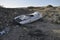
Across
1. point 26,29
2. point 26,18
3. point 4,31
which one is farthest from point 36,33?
point 26,18

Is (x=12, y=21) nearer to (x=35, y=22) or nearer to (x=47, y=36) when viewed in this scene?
(x=35, y=22)

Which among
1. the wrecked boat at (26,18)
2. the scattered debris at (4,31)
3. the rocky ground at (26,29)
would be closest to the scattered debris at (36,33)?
the rocky ground at (26,29)

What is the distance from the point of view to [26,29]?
40.8ft

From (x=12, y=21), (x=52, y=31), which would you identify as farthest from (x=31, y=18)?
(x=52, y=31)

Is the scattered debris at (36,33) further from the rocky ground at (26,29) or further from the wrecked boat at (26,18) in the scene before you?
the wrecked boat at (26,18)

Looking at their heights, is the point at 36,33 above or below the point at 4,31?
below

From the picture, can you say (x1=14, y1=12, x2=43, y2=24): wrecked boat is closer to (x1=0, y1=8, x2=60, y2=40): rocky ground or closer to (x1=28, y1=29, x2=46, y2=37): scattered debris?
(x1=0, y1=8, x2=60, y2=40): rocky ground

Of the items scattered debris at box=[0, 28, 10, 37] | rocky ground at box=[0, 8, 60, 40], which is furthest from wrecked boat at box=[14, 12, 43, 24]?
scattered debris at box=[0, 28, 10, 37]

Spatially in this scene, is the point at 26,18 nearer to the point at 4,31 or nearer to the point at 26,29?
the point at 26,29

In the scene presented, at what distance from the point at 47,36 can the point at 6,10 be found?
16.3ft

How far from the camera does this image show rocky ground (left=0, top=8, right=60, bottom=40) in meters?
11.3

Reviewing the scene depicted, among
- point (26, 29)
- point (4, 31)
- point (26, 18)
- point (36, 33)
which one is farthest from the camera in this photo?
point (26, 18)

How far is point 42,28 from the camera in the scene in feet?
42.7

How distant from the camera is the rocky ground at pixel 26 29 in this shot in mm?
11305
